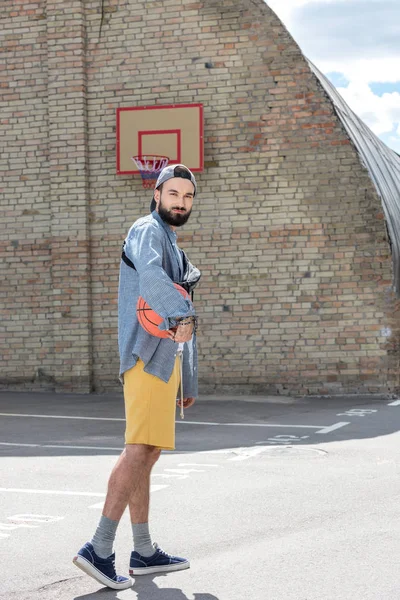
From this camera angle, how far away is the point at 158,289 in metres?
4.28

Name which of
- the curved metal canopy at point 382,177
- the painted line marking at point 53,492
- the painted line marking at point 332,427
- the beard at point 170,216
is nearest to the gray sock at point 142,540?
the beard at point 170,216

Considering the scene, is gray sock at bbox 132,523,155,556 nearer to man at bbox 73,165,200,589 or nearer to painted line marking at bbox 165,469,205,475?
man at bbox 73,165,200,589

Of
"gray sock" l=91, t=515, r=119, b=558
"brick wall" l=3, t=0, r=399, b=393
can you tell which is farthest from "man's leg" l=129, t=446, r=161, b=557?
"brick wall" l=3, t=0, r=399, b=393

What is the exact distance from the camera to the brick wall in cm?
1441

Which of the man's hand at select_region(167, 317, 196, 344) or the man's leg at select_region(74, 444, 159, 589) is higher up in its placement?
the man's hand at select_region(167, 317, 196, 344)

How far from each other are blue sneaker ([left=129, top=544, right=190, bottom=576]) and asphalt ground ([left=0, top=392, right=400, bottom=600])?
0.06 m

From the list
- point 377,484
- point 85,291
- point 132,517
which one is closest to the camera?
point 132,517

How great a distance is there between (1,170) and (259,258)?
483 centimetres

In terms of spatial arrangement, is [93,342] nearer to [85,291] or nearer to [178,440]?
[85,291]

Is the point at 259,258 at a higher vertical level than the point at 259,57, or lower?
lower

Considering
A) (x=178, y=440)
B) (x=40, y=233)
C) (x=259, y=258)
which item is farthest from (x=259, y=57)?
(x=178, y=440)

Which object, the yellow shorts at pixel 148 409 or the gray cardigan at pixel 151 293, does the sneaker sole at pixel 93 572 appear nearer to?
the yellow shorts at pixel 148 409

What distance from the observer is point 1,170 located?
16141 millimetres

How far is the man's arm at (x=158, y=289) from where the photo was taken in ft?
14.0
